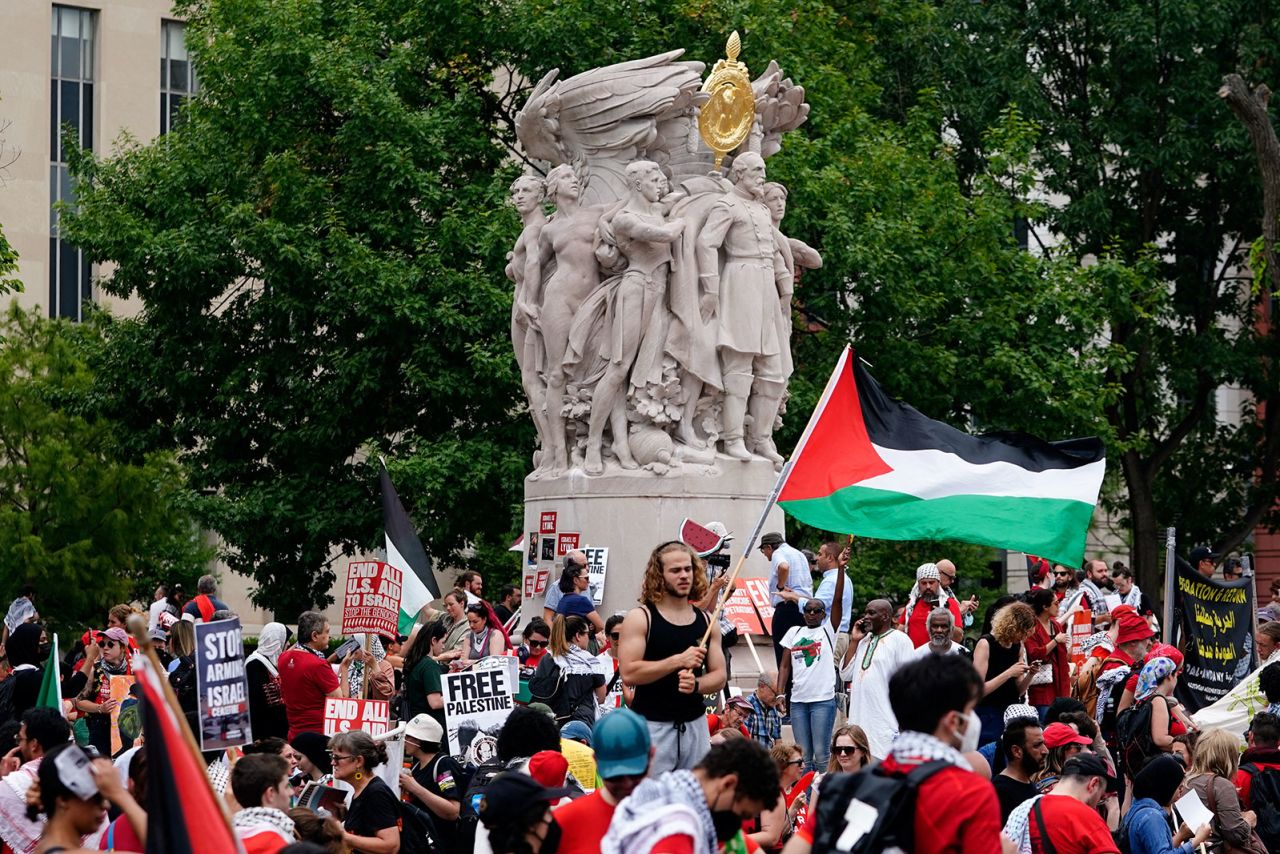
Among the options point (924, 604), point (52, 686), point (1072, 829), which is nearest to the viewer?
point (1072, 829)

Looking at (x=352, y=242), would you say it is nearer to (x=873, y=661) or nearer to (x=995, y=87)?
(x=995, y=87)

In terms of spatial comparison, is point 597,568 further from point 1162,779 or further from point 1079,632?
point 1162,779

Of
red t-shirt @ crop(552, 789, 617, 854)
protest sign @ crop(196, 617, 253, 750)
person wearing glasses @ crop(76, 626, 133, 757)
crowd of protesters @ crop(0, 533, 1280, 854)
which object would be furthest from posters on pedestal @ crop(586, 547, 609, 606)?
red t-shirt @ crop(552, 789, 617, 854)

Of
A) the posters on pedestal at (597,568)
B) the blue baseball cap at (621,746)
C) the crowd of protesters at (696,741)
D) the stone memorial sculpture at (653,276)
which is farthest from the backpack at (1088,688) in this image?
the blue baseball cap at (621,746)

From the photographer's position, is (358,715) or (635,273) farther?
(635,273)

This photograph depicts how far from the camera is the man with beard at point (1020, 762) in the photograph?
1124 cm

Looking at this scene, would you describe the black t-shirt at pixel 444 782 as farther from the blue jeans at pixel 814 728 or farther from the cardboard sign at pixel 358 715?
the blue jeans at pixel 814 728

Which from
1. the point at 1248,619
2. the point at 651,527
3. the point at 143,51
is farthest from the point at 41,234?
the point at 1248,619

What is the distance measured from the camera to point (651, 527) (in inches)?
842

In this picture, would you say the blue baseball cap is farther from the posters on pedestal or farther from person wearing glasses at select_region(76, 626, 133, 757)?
the posters on pedestal

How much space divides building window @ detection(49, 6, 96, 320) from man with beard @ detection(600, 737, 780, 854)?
5057 cm

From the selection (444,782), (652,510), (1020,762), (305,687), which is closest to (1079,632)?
(652,510)

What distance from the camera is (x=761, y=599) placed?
807 inches

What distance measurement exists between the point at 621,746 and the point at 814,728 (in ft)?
34.4
